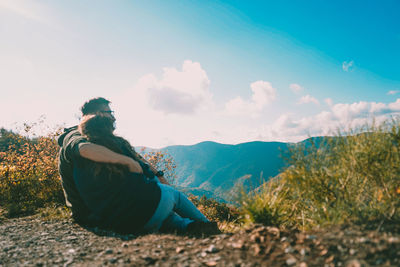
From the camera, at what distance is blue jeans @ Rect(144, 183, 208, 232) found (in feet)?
11.6

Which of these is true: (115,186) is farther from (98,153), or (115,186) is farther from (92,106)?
(92,106)

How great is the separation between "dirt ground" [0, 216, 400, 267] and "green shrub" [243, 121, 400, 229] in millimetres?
385

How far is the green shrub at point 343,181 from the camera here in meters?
2.78

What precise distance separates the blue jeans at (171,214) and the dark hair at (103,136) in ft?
2.48

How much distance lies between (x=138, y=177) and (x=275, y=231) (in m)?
2.11

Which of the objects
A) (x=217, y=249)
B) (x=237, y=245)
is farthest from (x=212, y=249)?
(x=237, y=245)

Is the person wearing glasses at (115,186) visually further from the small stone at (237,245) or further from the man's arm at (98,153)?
the small stone at (237,245)

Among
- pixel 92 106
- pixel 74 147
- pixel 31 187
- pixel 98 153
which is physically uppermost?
pixel 92 106

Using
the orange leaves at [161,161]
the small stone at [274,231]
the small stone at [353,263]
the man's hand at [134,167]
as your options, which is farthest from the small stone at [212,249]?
the orange leaves at [161,161]

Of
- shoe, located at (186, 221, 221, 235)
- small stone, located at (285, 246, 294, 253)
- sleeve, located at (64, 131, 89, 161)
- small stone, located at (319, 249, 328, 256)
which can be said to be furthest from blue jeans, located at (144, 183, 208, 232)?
small stone, located at (319, 249, 328, 256)

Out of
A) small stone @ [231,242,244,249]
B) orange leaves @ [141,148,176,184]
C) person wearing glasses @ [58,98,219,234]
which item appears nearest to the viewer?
small stone @ [231,242,244,249]

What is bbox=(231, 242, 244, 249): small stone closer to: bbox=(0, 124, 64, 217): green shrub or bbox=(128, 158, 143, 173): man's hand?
bbox=(128, 158, 143, 173): man's hand

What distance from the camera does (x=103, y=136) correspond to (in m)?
3.61

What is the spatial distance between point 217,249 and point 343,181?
201cm
